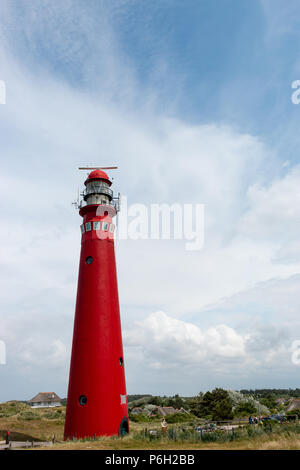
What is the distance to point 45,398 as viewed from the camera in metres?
91.9

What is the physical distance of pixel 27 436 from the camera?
33062 millimetres

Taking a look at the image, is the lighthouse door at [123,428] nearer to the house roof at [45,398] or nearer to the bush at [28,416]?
the bush at [28,416]

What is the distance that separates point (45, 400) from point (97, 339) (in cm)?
7786

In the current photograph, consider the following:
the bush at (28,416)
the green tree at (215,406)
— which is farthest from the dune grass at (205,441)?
the green tree at (215,406)

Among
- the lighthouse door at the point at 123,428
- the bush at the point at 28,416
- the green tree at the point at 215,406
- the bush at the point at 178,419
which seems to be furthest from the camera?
the green tree at the point at 215,406

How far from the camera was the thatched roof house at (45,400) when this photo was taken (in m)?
90.2

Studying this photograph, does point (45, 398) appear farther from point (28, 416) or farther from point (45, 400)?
Answer: point (28, 416)

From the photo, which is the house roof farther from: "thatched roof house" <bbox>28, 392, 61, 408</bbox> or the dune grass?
the dune grass

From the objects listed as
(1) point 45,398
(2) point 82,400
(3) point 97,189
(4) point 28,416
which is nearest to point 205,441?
(2) point 82,400

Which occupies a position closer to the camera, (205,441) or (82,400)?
(205,441)

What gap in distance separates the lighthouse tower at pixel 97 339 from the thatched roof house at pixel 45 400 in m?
74.5

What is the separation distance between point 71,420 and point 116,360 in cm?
472
